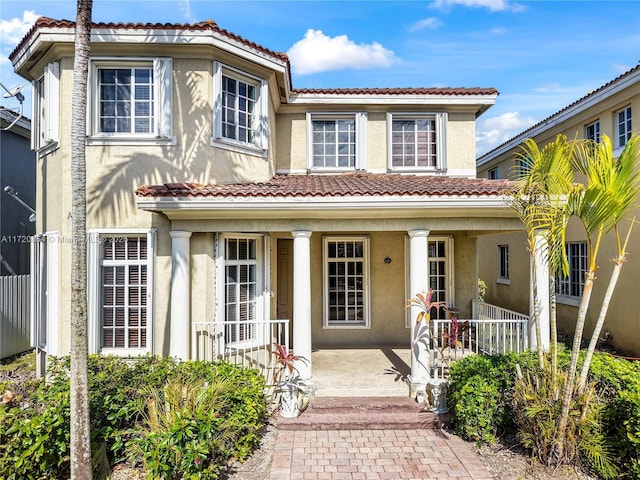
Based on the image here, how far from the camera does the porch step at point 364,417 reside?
675 cm

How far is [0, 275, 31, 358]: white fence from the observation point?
1101cm

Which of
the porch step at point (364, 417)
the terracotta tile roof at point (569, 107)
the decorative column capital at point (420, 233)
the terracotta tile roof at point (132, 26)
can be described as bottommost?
the porch step at point (364, 417)

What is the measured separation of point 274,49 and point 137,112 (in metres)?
3.50

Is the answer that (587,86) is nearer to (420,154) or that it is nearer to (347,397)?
(420,154)

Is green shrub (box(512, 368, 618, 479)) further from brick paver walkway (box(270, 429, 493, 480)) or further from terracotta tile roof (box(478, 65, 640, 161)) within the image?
terracotta tile roof (box(478, 65, 640, 161))

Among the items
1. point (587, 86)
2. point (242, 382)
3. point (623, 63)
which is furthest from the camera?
point (587, 86)

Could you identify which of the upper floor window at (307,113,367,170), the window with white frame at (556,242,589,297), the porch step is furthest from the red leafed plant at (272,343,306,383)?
the window with white frame at (556,242,589,297)

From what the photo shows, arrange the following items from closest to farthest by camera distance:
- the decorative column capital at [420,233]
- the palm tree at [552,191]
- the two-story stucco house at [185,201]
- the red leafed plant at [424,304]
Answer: the palm tree at [552,191]
the red leafed plant at [424,304]
the two-story stucco house at [185,201]
the decorative column capital at [420,233]

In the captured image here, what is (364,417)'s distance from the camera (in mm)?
6832

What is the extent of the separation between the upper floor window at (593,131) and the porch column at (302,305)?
11.6 m

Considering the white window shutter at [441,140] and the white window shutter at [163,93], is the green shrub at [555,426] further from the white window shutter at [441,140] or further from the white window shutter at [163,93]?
the white window shutter at [163,93]

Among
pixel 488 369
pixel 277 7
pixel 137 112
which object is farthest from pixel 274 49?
pixel 488 369

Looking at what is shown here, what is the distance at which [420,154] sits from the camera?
11.9m

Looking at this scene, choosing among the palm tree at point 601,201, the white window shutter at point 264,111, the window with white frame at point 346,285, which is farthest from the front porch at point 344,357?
the white window shutter at point 264,111
